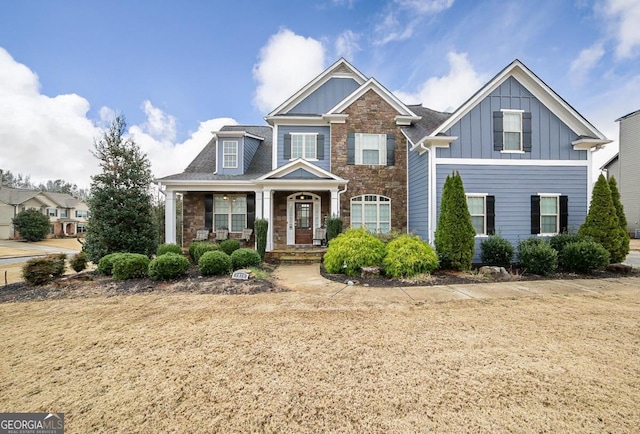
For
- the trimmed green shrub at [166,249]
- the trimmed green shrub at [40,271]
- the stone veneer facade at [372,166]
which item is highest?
the stone veneer facade at [372,166]

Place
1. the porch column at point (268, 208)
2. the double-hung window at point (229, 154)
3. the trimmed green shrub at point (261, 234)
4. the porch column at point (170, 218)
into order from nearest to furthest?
1. the trimmed green shrub at point (261, 234)
2. the porch column at point (268, 208)
3. the porch column at point (170, 218)
4. the double-hung window at point (229, 154)

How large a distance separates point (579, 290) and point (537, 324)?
3178 millimetres

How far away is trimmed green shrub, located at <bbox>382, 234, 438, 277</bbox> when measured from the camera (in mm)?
7023

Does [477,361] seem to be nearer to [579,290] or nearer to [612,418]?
[612,418]

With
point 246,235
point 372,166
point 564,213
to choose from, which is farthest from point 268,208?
point 564,213

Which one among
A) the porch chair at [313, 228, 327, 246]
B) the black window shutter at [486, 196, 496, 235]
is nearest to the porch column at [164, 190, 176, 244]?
the porch chair at [313, 228, 327, 246]

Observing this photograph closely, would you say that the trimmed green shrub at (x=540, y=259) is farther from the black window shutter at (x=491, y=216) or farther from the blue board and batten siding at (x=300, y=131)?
the blue board and batten siding at (x=300, y=131)

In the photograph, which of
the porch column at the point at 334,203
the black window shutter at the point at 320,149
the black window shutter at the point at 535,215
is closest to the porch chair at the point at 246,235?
the porch column at the point at 334,203

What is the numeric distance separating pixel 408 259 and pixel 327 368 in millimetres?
4885

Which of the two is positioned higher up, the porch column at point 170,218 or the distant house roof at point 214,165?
the distant house roof at point 214,165

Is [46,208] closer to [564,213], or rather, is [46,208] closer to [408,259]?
[408,259]

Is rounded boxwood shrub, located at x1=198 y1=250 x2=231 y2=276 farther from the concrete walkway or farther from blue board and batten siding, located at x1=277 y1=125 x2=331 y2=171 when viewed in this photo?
blue board and batten siding, located at x1=277 y1=125 x2=331 y2=171

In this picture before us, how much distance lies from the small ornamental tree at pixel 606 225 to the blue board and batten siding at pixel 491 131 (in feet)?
6.11

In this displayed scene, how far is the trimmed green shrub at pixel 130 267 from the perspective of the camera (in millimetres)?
6719
